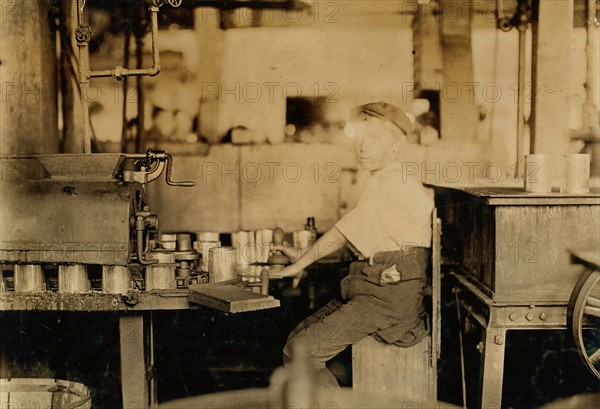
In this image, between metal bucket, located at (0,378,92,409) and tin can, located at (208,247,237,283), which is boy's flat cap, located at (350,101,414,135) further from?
metal bucket, located at (0,378,92,409)

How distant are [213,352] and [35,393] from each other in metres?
2.23

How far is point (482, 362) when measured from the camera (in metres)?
3.92

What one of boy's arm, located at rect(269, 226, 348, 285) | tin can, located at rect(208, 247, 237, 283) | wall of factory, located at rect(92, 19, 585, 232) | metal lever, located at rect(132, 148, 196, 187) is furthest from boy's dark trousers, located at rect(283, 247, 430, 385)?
wall of factory, located at rect(92, 19, 585, 232)

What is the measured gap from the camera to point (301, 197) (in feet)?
19.8

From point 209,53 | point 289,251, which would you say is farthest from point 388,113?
point 209,53

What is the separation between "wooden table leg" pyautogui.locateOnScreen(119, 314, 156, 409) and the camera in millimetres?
4059

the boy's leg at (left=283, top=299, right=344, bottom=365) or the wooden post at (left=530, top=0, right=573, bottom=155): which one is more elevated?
the wooden post at (left=530, top=0, right=573, bottom=155)

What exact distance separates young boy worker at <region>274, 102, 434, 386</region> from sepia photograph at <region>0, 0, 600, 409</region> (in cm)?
1

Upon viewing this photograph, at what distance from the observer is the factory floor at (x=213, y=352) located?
530cm

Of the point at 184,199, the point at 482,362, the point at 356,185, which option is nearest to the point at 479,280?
the point at 482,362

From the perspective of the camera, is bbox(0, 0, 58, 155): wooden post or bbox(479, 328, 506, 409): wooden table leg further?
bbox(0, 0, 58, 155): wooden post

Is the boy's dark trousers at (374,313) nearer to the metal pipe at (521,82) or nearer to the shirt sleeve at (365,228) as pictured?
the shirt sleeve at (365,228)

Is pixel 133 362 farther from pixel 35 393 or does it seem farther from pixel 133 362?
pixel 35 393

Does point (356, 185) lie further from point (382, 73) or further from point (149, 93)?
point (149, 93)
